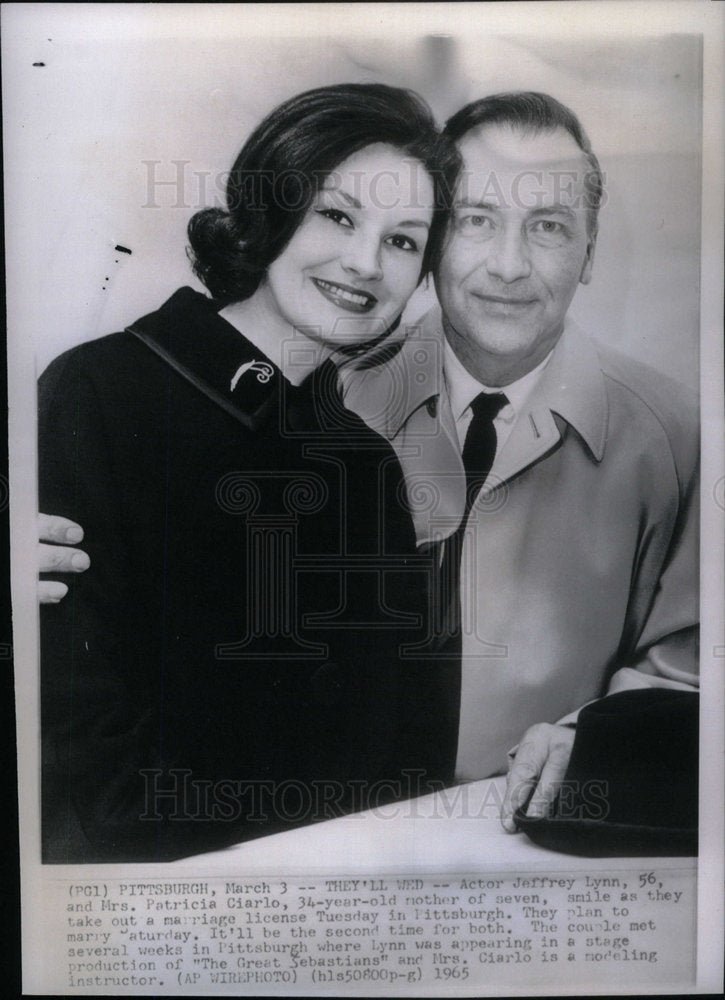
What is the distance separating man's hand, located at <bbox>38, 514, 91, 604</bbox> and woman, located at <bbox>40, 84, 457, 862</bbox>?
0.7 inches

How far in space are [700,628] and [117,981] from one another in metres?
1.05

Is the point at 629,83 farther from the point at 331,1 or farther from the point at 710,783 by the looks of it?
the point at 710,783

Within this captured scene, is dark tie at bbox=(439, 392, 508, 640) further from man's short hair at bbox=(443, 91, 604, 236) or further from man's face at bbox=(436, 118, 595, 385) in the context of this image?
man's short hair at bbox=(443, 91, 604, 236)

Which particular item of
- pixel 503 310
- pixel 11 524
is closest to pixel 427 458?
pixel 503 310

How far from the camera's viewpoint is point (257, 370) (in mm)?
1648

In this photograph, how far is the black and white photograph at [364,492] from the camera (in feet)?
5.37

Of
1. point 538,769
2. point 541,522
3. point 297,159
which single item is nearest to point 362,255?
point 297,159

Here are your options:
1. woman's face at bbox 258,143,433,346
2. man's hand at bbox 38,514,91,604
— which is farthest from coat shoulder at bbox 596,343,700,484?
man's hand at bbox 38,514,91,604

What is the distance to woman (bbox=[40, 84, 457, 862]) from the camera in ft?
5.37

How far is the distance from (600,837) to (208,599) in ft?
2.31

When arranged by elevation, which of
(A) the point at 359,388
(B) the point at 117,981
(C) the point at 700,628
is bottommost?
(B) the point at 117,981

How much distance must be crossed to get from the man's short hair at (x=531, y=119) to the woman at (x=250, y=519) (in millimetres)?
61

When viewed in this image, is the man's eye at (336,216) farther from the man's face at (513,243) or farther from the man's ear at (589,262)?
the man's ear at (589,262)

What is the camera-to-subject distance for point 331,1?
163 cm
